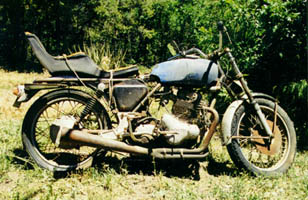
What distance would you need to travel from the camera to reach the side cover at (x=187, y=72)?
310cm

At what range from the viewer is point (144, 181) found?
3180mm

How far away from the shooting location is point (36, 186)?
9.63ft

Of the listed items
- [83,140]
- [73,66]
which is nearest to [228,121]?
[83,140]

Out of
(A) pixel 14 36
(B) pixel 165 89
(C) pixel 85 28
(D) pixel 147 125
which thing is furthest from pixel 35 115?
(A) pixel 14 36

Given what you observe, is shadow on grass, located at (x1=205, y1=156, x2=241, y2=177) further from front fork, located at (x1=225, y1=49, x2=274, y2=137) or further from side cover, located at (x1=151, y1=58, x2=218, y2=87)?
side cover, located at (x1=151, y1=58, x2=218, y2=87)

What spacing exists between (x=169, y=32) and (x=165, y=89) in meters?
8.16

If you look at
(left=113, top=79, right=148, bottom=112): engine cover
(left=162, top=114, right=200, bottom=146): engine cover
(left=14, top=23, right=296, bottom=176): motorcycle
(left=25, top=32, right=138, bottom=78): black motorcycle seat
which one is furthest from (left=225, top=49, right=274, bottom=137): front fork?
(left=25, top=32, right=138, bottom=78): black motorcycle seat

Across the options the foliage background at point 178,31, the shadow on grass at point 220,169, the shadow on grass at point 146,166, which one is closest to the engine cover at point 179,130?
the shadow on grass at point 146,166

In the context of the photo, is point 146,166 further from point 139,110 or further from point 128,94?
point 128,94

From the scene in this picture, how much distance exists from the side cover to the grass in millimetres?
1066

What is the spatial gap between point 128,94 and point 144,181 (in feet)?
3.24

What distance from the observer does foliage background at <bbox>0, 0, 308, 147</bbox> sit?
4379 mm

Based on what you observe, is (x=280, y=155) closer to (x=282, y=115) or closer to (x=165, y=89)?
(x=282, y=115)

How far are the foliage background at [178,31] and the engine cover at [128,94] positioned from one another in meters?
0.97
